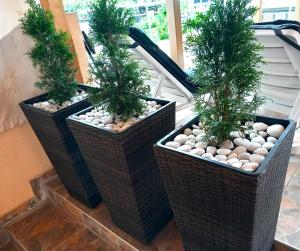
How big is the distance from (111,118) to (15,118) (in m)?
0.98

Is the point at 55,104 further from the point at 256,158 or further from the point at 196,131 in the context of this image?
the point at 256,158

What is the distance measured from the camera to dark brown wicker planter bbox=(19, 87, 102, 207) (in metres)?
1.53

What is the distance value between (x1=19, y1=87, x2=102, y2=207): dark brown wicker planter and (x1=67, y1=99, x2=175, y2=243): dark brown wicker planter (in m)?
0.22

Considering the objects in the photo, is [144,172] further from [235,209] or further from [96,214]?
[96,214]

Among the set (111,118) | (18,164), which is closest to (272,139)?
(111,118)

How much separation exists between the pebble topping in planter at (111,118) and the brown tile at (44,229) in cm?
98

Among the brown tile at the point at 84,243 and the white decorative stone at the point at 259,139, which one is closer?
the white decorative stone at the point at 259,139

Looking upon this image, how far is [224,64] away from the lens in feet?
3.05

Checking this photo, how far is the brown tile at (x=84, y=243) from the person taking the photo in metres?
1.72

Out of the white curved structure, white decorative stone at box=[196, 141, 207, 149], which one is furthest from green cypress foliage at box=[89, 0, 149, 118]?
the white curved structure

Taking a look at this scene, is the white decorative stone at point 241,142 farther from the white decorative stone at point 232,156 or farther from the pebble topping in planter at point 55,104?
the pebble topping in planter at point 55,104

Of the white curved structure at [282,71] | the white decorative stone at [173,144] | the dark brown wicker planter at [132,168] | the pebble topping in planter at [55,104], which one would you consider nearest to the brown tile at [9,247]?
the dark brown wicker planter at [132,168]

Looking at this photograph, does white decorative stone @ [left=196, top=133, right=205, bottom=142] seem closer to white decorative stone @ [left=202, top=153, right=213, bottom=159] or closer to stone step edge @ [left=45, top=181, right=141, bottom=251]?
white decorative stone @ [left=202, top=153, right=213, bottom=159]

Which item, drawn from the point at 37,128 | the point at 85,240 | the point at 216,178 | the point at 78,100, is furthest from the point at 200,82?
the point at 85,240
